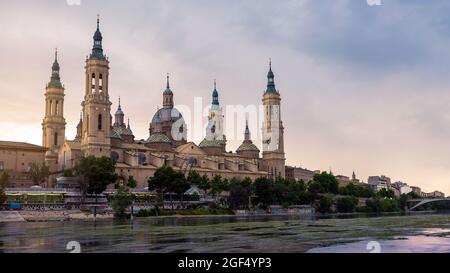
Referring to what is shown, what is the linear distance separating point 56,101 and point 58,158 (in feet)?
51.4

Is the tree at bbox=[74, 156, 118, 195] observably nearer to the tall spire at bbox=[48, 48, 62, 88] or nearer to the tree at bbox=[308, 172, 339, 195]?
the tall spire at bbox=[48, 48, 62, 88]

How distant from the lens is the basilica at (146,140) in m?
107

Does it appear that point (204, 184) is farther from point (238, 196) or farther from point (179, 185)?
point (179, 185)

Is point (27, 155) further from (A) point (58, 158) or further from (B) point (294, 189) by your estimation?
(B) point (294, 189)

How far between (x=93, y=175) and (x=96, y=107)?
23.4 meters

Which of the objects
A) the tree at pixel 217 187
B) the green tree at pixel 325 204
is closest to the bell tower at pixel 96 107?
the tree at pixel 217 187

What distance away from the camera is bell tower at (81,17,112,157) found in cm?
10562

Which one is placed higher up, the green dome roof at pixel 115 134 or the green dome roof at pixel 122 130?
the green dome roof at pixel 122 130

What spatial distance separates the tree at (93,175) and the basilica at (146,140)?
16277 millimetres

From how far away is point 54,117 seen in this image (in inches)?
4902

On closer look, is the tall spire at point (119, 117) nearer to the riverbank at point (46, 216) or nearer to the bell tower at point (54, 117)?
the bell tower at point (54, 117)

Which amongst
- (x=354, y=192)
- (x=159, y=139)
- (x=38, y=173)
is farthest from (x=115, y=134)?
(x=354, y=192)

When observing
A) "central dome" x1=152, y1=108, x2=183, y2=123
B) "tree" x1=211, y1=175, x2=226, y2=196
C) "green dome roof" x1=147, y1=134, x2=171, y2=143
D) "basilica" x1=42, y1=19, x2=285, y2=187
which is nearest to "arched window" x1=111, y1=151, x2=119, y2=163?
"basilica" x1=42, y1=19, x2=285, y2=187
